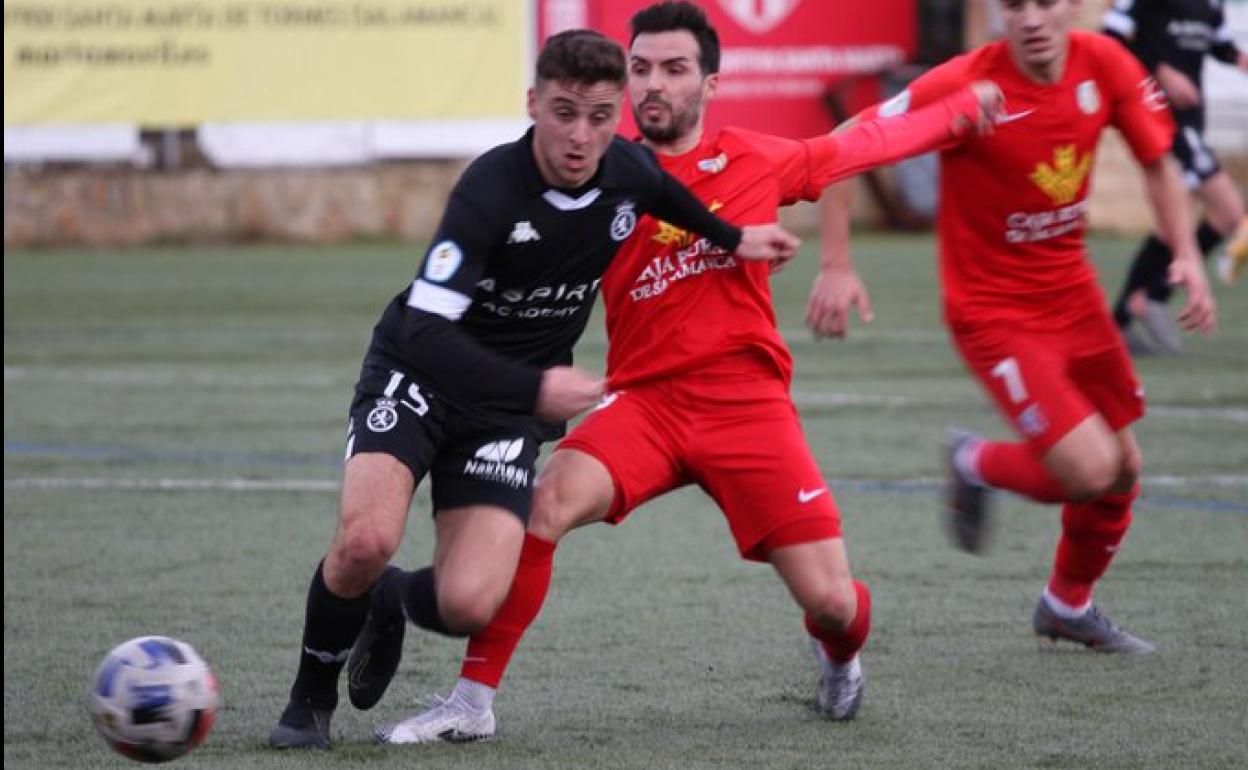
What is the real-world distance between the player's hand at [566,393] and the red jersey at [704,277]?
2.83ft

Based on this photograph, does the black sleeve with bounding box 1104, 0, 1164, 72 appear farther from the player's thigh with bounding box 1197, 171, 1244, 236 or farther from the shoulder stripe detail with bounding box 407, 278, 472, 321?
the shoulder stripe detail with bounding box 407, 278, 472, 321

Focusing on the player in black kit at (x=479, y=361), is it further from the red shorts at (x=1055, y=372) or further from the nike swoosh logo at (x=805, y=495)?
the red shorts at (x=1055, y=372)

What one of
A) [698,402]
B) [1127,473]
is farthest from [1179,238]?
[698,402]

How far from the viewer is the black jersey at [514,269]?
202 inches

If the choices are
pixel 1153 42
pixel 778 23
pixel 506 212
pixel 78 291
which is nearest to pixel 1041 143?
pixel 506 212

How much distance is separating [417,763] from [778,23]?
61.1ft

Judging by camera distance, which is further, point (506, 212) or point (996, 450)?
point (996, 450)

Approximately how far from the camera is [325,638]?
5.39m

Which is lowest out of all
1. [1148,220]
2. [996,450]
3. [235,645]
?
[1148,220]

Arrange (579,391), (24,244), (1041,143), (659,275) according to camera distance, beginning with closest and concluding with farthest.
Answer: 1. (579,391)
2. (659,275)
3. (1041,143)
4. (24,244)

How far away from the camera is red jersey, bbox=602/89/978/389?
19.0 ft

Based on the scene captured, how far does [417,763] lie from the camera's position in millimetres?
5223

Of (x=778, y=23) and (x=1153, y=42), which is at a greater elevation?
(x=1153, y=42)

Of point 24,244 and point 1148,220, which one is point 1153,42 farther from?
point 24,244
